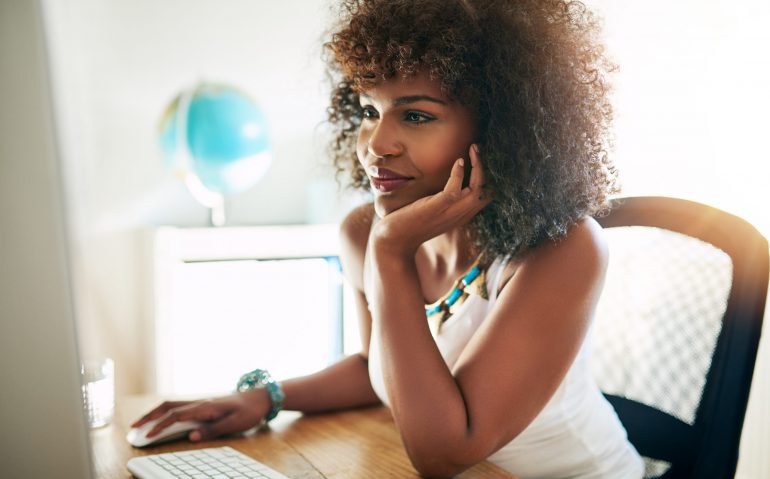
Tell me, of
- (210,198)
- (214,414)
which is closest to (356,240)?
(214,414)

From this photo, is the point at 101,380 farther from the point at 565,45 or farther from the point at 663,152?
the point at 663,152

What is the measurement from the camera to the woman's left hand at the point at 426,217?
98cm

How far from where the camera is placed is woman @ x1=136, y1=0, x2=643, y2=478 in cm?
92

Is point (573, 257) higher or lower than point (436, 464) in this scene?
higher

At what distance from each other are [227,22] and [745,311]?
107 inches

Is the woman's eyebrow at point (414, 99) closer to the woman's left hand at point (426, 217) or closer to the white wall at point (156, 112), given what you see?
the woman's left hand at point (426, 217)

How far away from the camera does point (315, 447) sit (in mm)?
953

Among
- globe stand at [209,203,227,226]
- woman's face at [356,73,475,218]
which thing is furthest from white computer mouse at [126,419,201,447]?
globe stand at [209,203,227,226]

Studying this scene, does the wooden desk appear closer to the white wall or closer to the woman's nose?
the woman's nose

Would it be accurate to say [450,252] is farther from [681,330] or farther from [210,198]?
[210,198]

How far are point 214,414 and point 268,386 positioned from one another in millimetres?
99

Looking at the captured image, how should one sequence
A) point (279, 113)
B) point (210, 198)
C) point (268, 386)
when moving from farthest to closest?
point (279, 113)
point (210, 198)
point (268, 386)

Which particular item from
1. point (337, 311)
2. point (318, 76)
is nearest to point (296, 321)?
point (337, 311)

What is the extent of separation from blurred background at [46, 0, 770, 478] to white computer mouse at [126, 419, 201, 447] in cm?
122
